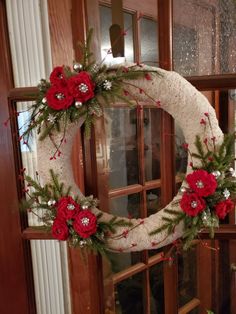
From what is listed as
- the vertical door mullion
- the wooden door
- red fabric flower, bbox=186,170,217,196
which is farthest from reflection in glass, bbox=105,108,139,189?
red fabric flower, bbox=186,170,217,196

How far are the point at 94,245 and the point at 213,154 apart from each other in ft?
1.15

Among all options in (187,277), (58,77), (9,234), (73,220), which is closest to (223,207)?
(73,220)

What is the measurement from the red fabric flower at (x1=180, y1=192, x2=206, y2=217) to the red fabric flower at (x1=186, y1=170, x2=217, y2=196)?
1cm

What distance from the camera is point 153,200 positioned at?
0.96 meters

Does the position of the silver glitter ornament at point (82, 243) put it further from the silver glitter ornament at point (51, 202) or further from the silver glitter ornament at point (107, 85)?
the silver glitter ornament at point (107, 85)

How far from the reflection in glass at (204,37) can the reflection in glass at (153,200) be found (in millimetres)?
399

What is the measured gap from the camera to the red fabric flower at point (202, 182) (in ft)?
1.85

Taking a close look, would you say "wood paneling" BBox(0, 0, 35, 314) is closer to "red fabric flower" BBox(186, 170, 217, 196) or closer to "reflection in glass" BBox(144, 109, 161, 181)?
"reflection in glass" BBox(144, 109, 161, 181)

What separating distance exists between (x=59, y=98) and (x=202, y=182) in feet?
1.15

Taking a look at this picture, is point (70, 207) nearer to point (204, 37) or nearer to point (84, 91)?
point (84, 91)

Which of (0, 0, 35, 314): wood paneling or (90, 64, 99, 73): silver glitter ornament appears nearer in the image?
(90, 64, 99, 73): silver glitter ornament

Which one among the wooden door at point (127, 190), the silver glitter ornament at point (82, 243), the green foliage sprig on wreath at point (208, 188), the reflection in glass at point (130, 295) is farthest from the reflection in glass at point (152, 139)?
the reflection in glass at point (130, 295)

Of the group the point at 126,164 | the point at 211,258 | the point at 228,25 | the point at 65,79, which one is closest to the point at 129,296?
the point at 211,258

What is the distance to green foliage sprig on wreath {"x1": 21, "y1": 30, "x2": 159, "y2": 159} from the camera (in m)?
0.60
